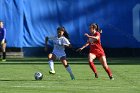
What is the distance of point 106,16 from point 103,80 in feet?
66.2

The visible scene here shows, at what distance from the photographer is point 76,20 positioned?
4025 cm

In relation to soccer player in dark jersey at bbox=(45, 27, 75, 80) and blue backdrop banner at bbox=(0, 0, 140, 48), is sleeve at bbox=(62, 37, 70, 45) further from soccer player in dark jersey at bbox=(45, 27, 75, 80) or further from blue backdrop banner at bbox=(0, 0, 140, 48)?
blue backdrop banner at bbox=(0, 0, 140, 48)

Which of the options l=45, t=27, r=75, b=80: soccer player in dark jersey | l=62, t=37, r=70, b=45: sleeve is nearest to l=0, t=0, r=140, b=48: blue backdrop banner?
l=45, t=27, r=75, b=80: soccer player in dark jersey

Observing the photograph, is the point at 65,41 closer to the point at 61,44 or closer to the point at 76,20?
the point at 61,44

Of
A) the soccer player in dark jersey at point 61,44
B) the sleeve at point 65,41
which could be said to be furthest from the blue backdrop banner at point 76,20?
the sleeve at point 65,41

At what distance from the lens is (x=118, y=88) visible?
17156mm

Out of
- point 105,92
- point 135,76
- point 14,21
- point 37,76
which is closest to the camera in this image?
point 105,92

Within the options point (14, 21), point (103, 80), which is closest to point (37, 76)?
point (103, 80)

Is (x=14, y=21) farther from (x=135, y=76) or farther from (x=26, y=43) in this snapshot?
(x=135, y=76)

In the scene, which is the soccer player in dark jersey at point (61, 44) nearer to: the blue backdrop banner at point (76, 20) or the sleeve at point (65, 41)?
the sleeve at point (65, 41)

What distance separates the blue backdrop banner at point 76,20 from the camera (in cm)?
3991

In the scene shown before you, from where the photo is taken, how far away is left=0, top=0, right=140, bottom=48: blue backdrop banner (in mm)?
39906

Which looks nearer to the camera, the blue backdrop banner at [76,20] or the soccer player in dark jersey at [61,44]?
the soccer player in dark jersey at [61,44]

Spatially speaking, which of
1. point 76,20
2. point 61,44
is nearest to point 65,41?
point 61,44
